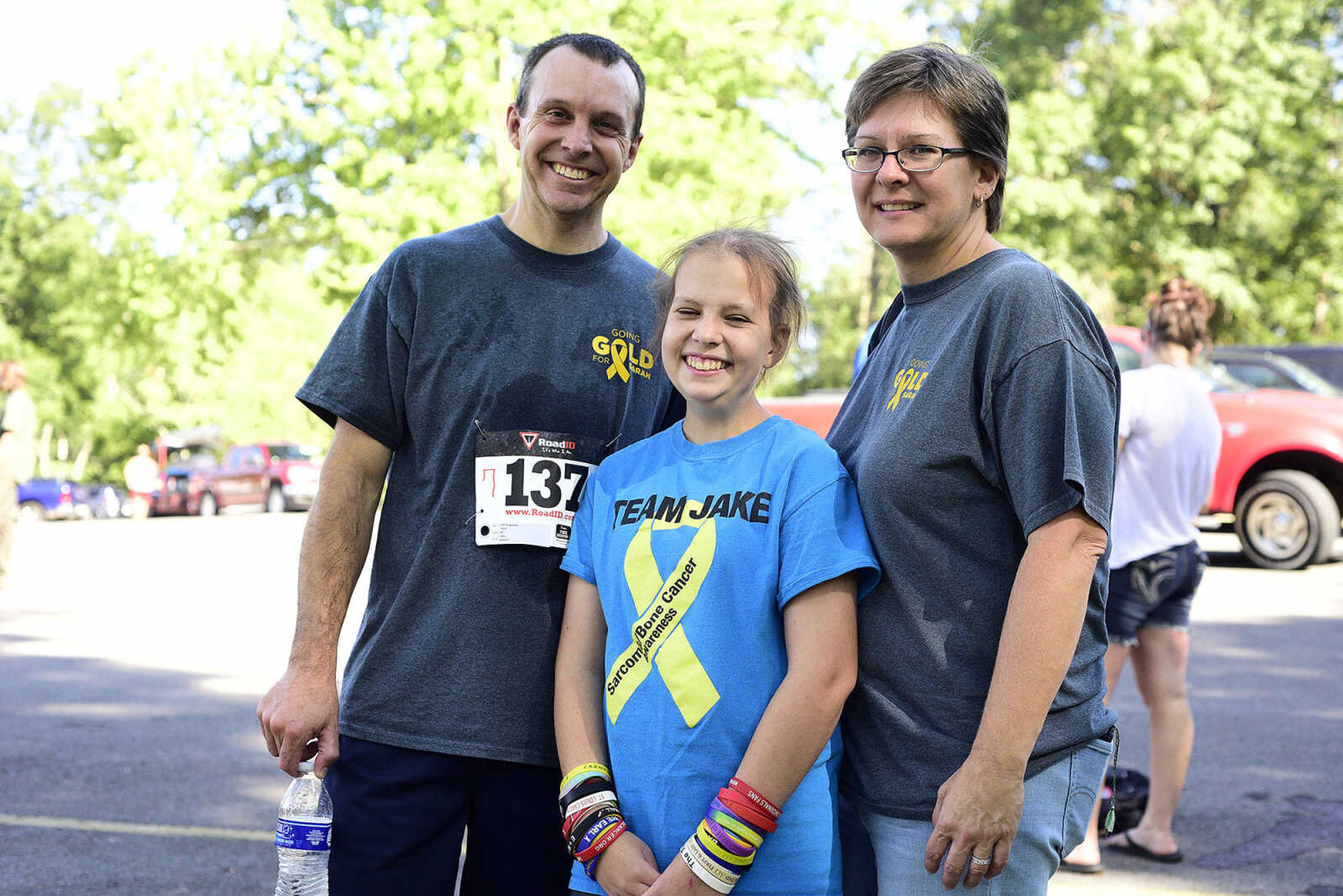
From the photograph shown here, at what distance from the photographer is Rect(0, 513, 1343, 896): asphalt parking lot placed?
4.62 meters

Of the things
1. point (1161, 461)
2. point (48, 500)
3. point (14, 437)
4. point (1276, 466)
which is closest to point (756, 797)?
point (1161, 461)

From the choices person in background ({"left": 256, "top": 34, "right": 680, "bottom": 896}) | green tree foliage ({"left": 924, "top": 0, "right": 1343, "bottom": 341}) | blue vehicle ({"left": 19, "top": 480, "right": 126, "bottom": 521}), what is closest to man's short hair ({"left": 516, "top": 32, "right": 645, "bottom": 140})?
person in background ({"left": 256, "top": 34, "right": 680, "bottom": 896})

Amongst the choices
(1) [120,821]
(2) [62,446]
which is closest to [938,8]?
(1) [120,821]

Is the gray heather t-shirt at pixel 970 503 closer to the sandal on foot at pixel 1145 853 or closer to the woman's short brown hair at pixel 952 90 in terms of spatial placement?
the woman's short brown hair at pixel 952 90

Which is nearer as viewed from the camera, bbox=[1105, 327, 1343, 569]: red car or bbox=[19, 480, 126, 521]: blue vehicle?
bbox=[1105, 327, 1343, 569]: red car

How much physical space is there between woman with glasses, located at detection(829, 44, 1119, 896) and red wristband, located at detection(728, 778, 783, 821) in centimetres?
19

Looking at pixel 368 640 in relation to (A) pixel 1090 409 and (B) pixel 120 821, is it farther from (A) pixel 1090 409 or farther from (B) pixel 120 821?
(B) pixel 120 821

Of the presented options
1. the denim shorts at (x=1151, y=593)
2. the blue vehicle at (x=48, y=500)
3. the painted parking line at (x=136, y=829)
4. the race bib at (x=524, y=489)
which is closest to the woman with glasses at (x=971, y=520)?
the race bib at (x=524, y=489)

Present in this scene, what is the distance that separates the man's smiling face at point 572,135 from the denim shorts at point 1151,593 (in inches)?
114

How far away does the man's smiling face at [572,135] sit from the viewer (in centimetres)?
272

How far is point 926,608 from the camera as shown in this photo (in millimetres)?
2119

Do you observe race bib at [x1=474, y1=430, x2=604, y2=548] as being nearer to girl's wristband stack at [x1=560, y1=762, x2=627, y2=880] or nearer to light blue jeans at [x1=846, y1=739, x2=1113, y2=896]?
girl's wristband stack at [x1=560, y1=762, x2=627, y2=880]

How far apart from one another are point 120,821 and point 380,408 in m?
3.32

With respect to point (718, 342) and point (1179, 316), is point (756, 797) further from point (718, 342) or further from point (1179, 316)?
point (1179, 316)
